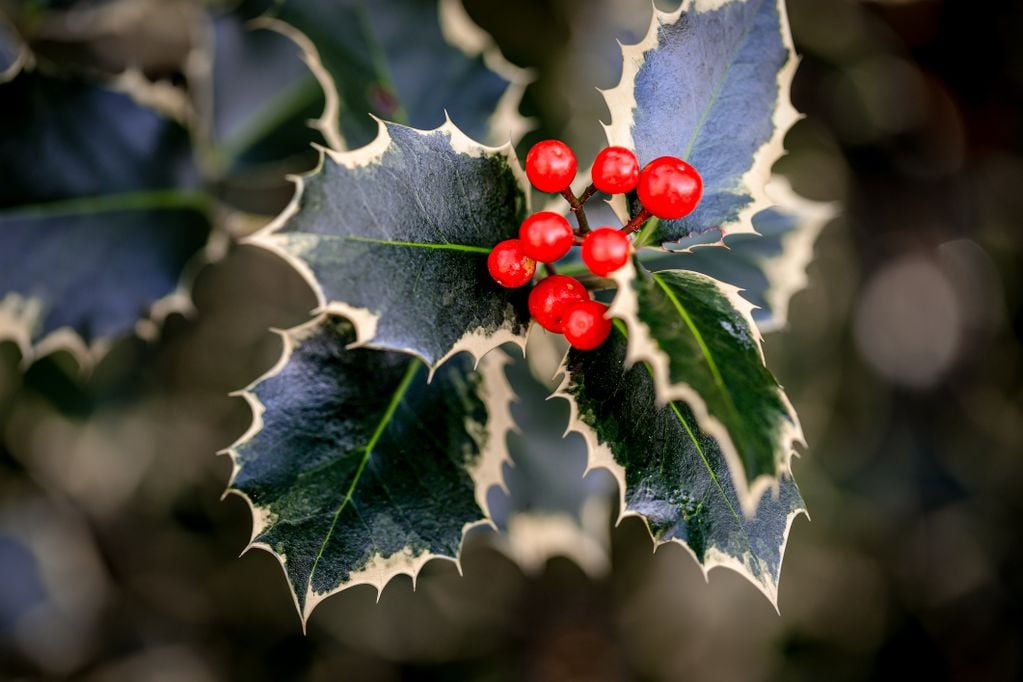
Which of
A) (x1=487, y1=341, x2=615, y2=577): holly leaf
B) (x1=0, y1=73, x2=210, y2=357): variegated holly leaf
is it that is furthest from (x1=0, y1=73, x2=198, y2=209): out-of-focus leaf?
(x1=487, y1=341, x2=615, y2=577): holly leaf

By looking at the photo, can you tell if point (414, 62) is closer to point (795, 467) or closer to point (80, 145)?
point (80, 145)

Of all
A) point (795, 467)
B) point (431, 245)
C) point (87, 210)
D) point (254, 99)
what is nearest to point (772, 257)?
point (431, 245)

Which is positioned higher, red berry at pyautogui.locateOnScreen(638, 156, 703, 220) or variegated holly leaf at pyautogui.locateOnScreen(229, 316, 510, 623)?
red berry at pyautogui.locateOnScreen(638, 156, 703, 220)

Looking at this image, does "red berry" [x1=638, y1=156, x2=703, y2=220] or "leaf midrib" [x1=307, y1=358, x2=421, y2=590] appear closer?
"red berry" [x1=638, y1=156, x2=703, y2=220]

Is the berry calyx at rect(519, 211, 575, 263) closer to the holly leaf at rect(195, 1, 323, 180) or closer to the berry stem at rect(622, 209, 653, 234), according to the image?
the berry stem at rect(622, 209, 653, 234)

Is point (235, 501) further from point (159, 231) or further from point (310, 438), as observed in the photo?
point (310, 438)

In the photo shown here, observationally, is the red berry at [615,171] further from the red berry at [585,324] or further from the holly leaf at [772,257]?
the holly leaf at [772,257]
